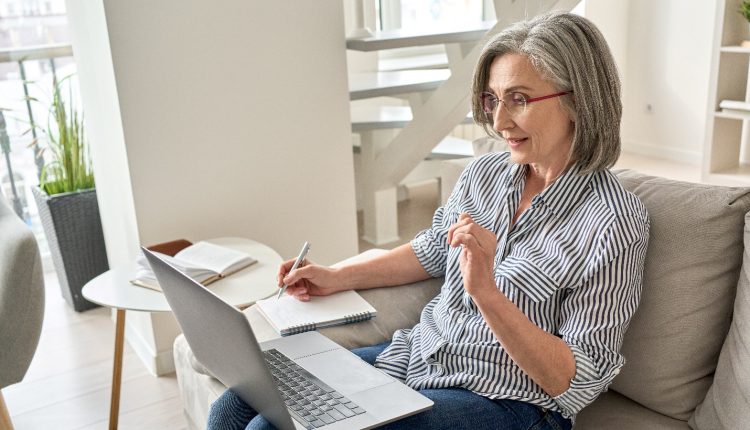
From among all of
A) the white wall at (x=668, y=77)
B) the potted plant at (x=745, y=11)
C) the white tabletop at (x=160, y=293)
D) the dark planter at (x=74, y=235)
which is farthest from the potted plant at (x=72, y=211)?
the white wall at (x=668, y=77)

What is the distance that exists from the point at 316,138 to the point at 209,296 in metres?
1.52

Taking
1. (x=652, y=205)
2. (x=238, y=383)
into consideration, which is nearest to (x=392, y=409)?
(x=238, y=383)

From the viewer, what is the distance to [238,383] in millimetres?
1235

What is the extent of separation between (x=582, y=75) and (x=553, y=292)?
15.0 inches

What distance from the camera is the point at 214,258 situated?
2047 millimetres

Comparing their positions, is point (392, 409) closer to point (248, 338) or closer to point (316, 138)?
point (248, 338)

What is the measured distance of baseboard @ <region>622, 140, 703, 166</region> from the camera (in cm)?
462

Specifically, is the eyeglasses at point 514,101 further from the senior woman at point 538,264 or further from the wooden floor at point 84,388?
the wooden floor at point 84,388

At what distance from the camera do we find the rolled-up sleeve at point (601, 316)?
125 centimetres

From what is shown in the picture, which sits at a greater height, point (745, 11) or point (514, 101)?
point (745, 11)

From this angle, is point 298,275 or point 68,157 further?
point 68,157

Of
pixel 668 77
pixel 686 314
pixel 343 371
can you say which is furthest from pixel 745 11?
pixel 343 371

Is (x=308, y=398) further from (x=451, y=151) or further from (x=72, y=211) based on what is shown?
(x=451, y=151)

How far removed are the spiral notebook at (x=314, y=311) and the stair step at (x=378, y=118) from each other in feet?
5.39
